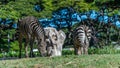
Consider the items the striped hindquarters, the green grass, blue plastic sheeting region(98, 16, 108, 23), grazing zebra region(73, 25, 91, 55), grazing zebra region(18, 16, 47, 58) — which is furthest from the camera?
blue plastic sheeting region(98, 16, 108, 23)

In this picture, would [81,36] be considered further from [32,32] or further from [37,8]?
[37,8]

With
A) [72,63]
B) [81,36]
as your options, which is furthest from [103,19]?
[72,63]

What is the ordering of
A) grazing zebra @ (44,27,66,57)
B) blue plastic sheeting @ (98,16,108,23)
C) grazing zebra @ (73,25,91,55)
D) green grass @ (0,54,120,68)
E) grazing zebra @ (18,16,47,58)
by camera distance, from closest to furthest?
green grass @ (0,54,120,68) → grazing zebra @ (18,16,47,58) → grazing zebra @ (44,27,66,57) → grazing zebra @ (73,25,91,55) → blue plastic sheeting @ (98,16,108,23)

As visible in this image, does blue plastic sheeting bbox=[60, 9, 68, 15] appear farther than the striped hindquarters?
Yes

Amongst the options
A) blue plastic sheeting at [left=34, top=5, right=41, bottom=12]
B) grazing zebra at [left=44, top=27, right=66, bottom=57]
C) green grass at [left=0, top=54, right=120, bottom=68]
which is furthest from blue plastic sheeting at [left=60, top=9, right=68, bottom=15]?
green grass at [left=0, top=54, right=120, bottom=68]

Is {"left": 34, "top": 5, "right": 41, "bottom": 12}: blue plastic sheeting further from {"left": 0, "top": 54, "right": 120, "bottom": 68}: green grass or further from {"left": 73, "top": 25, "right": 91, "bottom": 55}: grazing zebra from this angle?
{"left": 0, "top": 54, "right": 120, "bottom": 68}: green grass

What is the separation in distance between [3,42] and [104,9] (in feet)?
23.3

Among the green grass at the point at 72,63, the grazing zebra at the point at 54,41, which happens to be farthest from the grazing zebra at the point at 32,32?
the green grass at the point at 72,63

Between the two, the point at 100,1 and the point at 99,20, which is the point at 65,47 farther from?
the point at 100,1

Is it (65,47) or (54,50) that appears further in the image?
(65,47)

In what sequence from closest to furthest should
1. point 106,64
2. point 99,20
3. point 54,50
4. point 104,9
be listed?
point 106,64
point 54,50
point 104,9
point 99,20

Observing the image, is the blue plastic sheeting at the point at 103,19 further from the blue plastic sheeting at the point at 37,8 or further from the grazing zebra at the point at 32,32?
the grazing zebra at the point at 32,32

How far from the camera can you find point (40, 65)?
29.5ft

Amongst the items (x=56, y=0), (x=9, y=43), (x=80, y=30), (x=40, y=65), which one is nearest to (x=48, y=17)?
(x=56, y=0)
